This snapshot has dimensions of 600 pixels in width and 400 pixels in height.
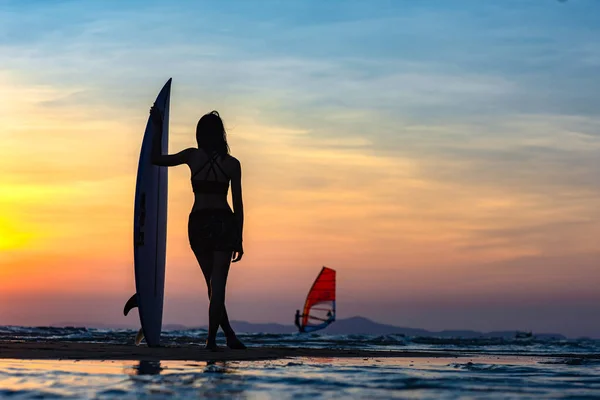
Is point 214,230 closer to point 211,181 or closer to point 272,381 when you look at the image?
point 211,181

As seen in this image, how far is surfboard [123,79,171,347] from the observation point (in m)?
8.61

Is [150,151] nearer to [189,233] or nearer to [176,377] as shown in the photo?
[189,233]

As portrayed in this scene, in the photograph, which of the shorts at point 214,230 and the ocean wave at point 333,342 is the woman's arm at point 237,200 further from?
the ocean wave at point 333,342

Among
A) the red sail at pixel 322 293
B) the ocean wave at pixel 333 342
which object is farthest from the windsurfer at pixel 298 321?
the ocean wave at pixel 333 342

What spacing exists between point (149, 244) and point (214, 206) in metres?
1.55

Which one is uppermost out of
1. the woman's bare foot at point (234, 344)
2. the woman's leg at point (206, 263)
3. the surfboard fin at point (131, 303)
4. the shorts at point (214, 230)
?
the shorts at point (214, 230)

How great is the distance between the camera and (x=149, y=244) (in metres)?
8.91

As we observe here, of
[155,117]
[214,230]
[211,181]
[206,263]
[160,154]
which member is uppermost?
[155,117]

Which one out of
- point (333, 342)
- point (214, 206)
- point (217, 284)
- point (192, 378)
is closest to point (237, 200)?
point (214, 206)

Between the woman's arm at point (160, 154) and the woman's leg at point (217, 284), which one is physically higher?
the woman's arm at point (160, 154)

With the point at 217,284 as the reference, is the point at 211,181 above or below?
above

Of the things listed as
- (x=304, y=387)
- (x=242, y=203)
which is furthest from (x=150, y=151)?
(x=304, y=387)

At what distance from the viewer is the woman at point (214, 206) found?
7.55 m

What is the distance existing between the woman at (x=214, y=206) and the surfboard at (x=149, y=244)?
2.21ft
